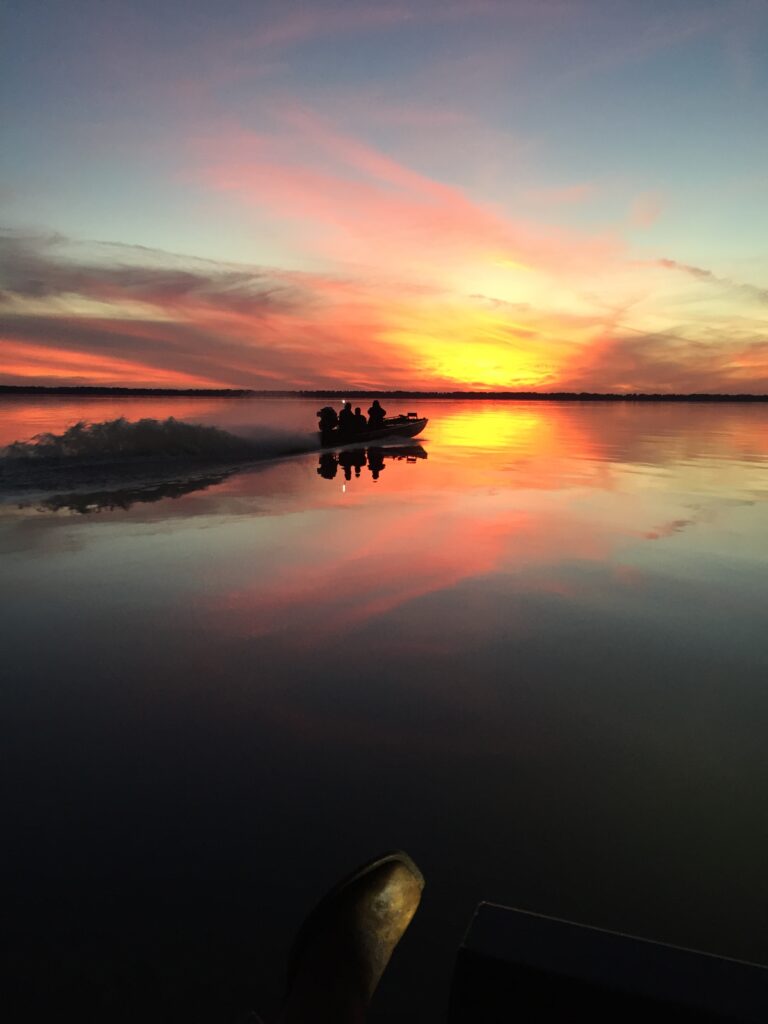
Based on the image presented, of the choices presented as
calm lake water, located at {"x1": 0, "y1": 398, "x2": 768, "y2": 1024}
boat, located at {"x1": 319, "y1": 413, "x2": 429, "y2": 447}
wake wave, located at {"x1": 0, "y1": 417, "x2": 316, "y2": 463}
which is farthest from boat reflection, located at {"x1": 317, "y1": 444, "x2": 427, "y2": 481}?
calm lake water, located at {"x1": 0, "y1": 398, "x2": 768, "y2": 1024}

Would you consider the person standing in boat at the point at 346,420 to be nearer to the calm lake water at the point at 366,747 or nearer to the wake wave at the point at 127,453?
the wake wave at the point at 127,453

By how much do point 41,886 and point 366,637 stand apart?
178 inches

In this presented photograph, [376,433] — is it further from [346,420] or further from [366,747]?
[366,747]

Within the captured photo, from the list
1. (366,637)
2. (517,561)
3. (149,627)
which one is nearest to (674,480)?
(517,561)

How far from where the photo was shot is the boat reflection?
2605 centimetres

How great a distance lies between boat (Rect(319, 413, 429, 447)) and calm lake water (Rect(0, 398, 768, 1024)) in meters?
26.8

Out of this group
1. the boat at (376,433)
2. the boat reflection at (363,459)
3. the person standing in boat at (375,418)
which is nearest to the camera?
the boat reflection at (363,459)

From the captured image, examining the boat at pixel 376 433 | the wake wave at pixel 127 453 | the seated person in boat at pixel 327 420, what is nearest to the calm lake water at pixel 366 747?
the wake wave at pixel 127 453

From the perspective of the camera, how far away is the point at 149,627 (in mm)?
7930

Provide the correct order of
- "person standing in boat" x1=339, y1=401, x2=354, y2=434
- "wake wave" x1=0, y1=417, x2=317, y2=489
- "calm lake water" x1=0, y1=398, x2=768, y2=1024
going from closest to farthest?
"calm lake water" x1=0, y1=398, x2=768, y2=1024, "wake wave" x1=0, y1=417, x2=317, y2=489, "person standing in boat" x1=339, y1=401, x2=354, y2=434

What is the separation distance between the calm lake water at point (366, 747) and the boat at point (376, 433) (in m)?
26.8

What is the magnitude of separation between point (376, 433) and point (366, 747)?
3731 cm

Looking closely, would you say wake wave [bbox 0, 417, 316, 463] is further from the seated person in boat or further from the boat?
the boat

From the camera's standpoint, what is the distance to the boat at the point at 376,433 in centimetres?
3853
